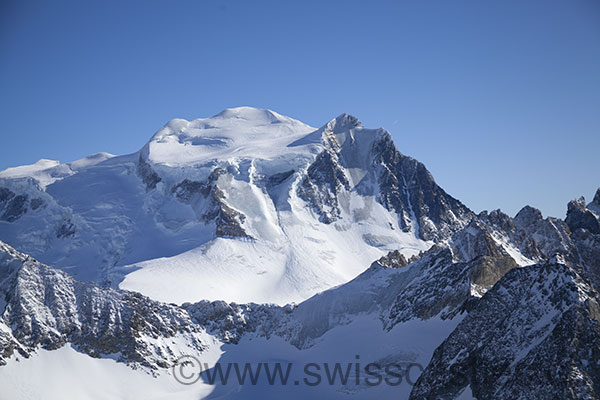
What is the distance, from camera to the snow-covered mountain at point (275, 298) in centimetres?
5997

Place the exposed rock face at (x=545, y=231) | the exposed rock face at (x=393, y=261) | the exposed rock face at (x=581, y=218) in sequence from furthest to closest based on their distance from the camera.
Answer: the exposed rock face at (x=581, y=218), the exposed rock face at (x=545, y=231), the exposed rock face at (x=393, y=261)

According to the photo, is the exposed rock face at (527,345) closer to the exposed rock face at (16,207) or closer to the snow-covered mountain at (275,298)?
the snow-covered mountain at (275,298)

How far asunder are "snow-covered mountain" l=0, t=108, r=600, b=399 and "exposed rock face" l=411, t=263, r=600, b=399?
14 centimetres

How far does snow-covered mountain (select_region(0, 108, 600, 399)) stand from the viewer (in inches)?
2361

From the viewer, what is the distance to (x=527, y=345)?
57031 mm

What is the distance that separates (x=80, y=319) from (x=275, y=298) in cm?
5161

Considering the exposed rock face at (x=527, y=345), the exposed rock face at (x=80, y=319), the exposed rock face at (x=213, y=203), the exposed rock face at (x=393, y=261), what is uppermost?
the exposed rock face at (x=213, y=203)

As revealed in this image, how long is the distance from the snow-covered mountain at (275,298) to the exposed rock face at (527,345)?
0.14 meters

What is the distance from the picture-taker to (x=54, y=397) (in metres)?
93.1

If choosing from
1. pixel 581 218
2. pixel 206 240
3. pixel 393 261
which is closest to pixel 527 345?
pixel 393 261

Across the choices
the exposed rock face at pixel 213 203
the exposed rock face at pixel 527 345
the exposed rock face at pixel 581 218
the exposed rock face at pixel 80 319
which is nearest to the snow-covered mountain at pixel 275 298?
the exposed rock face at pixel 527 345

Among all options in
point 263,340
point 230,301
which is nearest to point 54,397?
point 263,340

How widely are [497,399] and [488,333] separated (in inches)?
330

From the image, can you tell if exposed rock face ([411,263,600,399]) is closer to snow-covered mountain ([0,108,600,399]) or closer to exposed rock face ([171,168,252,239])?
snow-covered mountain ([0,108,600,399])
